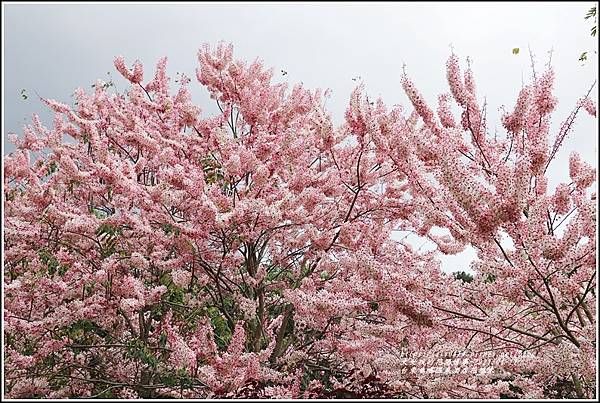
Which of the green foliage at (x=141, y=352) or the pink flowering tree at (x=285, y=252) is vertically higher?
the pink flowering tree at (x=285, y=252)

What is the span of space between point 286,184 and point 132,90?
228 cm

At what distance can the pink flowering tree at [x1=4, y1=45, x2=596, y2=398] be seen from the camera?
322 centimetres

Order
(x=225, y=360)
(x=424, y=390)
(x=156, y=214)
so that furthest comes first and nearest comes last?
(x=156, y=214) < (x=225, y=360) < (x=424, y=390)

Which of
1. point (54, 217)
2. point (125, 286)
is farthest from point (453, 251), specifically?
point (54, 217)

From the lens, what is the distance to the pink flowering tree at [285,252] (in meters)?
3.22

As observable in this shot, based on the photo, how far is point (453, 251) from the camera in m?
4.59

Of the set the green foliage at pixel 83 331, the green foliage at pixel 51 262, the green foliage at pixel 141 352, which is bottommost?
the green foliage at pixel 141 352

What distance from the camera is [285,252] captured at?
5.19 meters

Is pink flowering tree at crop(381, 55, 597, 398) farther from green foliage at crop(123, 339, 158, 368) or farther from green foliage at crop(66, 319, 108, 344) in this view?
green foliage at crop(66, 319, 108, 344)

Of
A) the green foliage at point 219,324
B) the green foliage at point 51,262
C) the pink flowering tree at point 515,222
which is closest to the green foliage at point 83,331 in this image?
the green foliage at point 51,262

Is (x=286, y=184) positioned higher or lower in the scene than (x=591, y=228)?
higher

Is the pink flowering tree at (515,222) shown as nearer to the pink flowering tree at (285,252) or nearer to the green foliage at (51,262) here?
the pink flowering tree at (285,252)

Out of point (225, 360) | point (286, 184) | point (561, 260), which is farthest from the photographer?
point (286, 184)

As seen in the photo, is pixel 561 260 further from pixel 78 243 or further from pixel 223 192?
pixel 78 243
